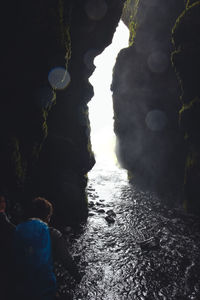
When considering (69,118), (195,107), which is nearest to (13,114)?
(69,118)

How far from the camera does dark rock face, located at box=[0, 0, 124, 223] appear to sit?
614 centimetres

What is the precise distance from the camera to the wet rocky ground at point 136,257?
6781 mm

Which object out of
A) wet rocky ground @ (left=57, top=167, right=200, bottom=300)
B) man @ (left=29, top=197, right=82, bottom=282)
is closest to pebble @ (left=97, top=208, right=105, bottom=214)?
wet rocky ground @ (left=57, top=167, right=200, bottom=300)

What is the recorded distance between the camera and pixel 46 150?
13008 mm

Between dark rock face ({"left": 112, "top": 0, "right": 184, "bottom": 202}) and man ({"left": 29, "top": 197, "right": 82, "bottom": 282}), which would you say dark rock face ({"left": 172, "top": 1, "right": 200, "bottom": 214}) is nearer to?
dark rock face ({"left": 112, "top": 0, "right": 184, "bottom": 202})

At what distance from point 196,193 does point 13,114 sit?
14689 mm

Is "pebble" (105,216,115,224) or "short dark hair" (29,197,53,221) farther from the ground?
"short dark hair" (29,197,53,221)

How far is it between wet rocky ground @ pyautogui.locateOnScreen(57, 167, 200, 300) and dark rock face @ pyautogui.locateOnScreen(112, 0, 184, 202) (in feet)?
27.6

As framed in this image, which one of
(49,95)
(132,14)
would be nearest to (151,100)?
(132,14)

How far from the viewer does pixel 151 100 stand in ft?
86.2

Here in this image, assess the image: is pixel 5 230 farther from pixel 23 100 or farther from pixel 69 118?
pixel 69 118

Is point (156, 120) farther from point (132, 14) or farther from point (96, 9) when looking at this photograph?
point (132, 14)

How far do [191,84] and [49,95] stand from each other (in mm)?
12518

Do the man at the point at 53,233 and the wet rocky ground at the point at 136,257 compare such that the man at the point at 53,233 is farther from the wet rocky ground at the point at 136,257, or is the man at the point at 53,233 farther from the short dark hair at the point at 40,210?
the wet rocky ground at the point at 136,257
